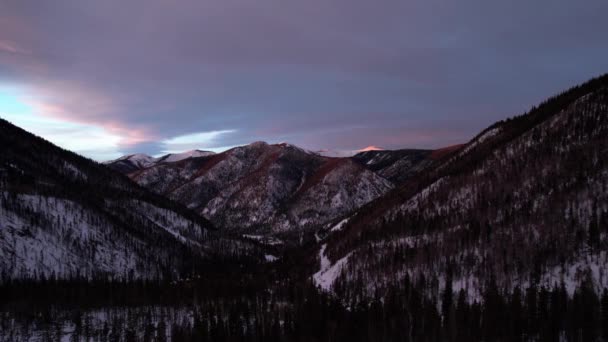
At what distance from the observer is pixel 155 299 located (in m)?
146

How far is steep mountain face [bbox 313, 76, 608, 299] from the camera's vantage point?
10569 centimetres

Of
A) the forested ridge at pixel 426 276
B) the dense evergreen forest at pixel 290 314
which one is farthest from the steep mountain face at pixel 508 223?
the dense evergreen forest at pixel 290 314

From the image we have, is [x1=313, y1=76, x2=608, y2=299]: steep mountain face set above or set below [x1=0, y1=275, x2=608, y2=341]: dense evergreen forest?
above

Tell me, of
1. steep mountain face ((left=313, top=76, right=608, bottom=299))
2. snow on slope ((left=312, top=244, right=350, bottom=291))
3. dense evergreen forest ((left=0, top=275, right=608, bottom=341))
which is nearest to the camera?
dense evergreen forest ((left=0, top=275, right=608, bottom=341))

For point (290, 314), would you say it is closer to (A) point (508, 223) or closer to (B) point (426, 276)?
(B) point (426, 276)

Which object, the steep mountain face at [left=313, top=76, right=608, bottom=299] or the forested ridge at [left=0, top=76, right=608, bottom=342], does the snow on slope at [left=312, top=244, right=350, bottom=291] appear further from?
the forested ridge at [left=0, top=76, right=608, bottom=342]

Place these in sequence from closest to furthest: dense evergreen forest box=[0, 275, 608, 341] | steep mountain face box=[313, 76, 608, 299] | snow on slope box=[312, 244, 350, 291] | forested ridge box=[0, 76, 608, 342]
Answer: dense evergreen forest box=[0, 275, 608, 341] < forested ridge box=[0, 76, 608, 342] < steep mountain face box=[313, 76, 608, 299] < snow on slope box=[312, 244, 350, 291]

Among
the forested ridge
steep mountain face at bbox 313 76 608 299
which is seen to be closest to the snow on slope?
steep mountain face at bbox 313 76 608 299

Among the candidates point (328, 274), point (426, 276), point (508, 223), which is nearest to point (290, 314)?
point (426, 276)

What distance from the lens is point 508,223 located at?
417ft

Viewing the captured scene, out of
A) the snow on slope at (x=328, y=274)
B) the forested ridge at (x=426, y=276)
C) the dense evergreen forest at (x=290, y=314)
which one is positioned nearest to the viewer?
the dense evergreen forest at (x=290, y=314)

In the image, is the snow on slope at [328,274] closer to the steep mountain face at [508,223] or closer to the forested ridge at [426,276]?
the steep mountain face at [508,223]

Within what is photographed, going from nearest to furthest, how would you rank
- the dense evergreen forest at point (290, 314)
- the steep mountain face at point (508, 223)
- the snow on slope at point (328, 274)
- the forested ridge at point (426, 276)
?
the dense evergreen forest at point (290, 314), the forested ridge at point (426, 276), the steep mountain face at point (508, 223), the snow on slope at point (328, 274)

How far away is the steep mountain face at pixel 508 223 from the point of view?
106 m
